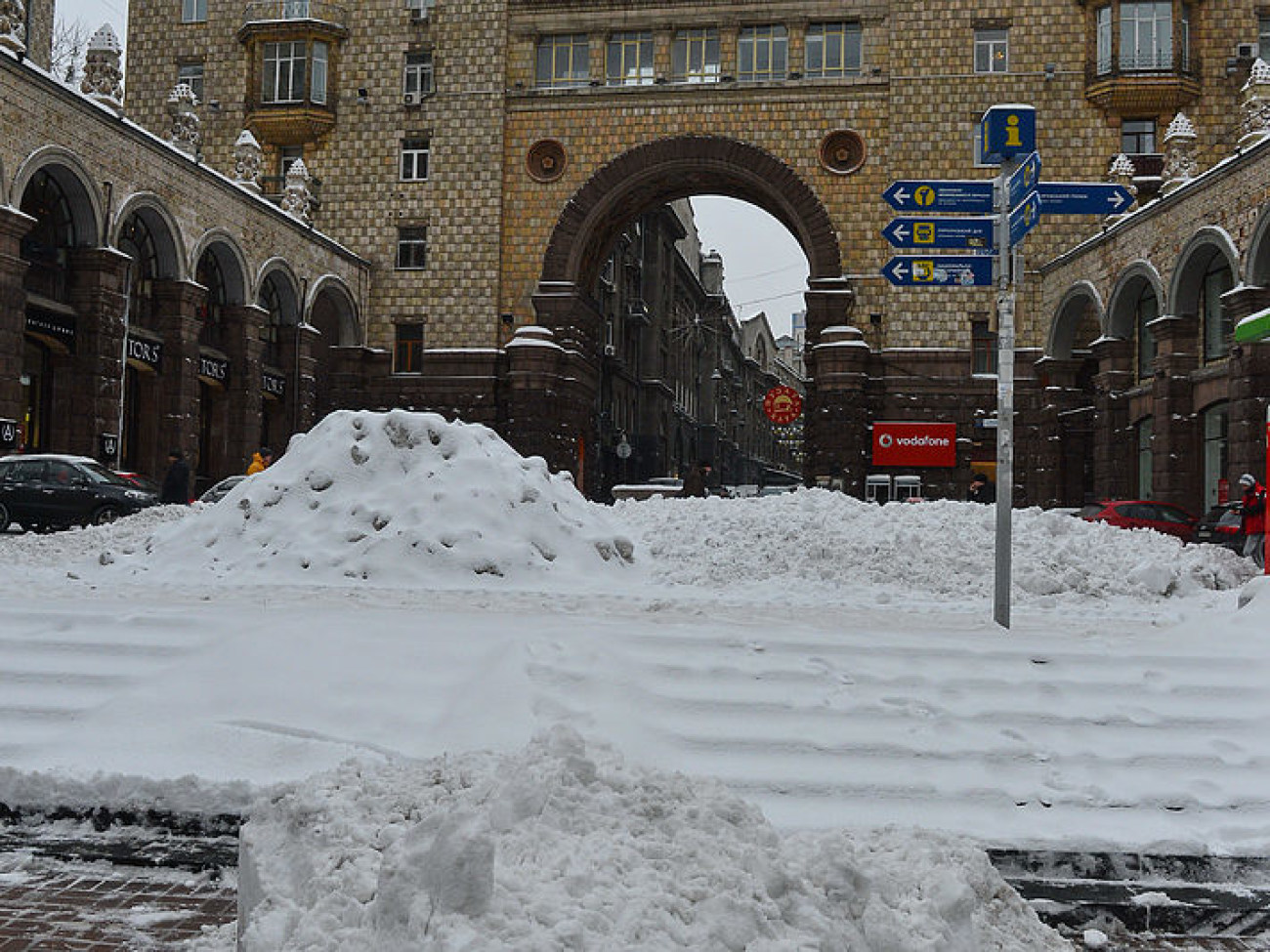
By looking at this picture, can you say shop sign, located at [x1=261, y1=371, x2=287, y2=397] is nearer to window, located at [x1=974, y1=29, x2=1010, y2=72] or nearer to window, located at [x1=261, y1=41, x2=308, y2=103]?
window, located at [x1=261, y1=41, x2=308, y2=103]

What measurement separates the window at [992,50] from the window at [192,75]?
24801 mm

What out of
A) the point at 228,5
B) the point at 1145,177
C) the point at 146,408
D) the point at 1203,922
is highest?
the point at 228,5

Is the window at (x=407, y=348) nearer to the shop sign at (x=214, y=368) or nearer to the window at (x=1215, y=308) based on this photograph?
the shop sign at (x=214, y=368)

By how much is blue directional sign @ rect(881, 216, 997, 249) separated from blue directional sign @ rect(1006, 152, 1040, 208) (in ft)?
0.78

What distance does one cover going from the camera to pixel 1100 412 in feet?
94.5

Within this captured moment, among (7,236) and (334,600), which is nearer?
(334,600)

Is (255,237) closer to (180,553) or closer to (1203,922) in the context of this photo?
(180,553)

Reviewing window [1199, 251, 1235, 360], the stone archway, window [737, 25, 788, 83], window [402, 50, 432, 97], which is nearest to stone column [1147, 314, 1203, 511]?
window [1199, 251, 1235, 360]

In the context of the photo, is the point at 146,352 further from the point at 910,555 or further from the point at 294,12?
the point at 910,555

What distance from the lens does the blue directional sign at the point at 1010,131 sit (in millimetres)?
8219

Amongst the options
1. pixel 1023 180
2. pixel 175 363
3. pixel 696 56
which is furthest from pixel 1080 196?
pixel 696 56

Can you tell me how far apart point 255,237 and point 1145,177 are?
2501 centimetres

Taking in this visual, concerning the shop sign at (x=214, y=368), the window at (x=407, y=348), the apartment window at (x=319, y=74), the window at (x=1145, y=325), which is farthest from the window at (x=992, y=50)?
the shop sign at (x=214, y=368)

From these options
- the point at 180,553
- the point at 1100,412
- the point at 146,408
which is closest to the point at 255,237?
the point at 146,408
